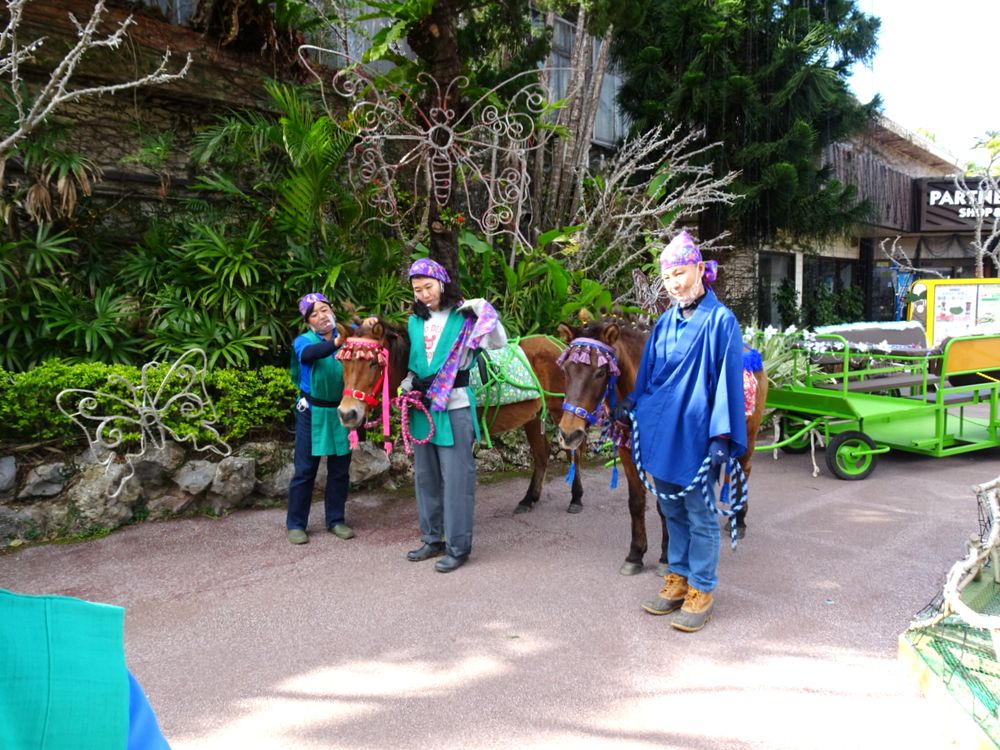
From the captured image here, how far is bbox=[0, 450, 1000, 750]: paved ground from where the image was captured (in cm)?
281

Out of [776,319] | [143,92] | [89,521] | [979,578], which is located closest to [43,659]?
[979,578]

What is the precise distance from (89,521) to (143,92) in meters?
4.89

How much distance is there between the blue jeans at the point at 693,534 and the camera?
11.8 ft

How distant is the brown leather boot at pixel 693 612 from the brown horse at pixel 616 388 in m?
0.51

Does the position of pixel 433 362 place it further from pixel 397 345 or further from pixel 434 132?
pixel 434 132

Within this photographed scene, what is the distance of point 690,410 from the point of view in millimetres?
3484

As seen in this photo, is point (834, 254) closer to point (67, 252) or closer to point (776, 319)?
point (776, 319)

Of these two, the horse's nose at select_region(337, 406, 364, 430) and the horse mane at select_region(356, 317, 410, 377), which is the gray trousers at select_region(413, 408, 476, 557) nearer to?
the horse mane at select_region(356, 317, 410, 377)

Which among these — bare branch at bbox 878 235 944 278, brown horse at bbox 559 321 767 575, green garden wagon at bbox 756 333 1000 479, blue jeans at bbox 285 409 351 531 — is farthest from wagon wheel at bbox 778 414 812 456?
bare branch at bbox 878 235 944 278

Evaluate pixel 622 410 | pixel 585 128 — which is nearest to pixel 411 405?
pixel 622 410

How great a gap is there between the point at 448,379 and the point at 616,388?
1.02 m

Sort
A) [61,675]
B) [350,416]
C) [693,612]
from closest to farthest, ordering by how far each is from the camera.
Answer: [61,675]
[693,612]
[350,416]

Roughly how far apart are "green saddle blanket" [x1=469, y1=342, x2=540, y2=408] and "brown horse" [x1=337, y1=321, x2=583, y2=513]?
0.08 m

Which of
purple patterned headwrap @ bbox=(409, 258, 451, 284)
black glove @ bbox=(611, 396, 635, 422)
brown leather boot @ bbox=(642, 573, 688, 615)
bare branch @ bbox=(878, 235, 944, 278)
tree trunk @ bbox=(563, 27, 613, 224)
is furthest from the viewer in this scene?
bare branch @ bbox=(878, 235, 944, 278)
